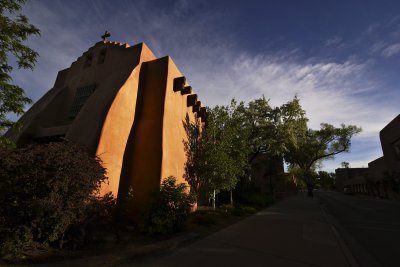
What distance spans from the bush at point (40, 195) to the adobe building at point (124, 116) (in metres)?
2.25

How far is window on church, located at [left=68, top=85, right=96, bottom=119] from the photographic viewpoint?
531 inches

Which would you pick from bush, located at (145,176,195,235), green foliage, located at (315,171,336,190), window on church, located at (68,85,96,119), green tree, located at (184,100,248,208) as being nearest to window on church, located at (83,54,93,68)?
window on church, located at (68,85,96,119)

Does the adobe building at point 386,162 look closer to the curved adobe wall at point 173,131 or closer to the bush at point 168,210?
the curved adobe wall at point 173,131

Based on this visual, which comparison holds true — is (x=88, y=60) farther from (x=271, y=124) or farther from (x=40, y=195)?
(x=271, y=124)

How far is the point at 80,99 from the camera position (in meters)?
13.7

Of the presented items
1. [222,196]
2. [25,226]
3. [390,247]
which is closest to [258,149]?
[222,196]

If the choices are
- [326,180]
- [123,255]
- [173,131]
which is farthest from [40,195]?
[326,180]

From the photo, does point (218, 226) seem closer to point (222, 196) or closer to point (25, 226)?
point (25, 226)

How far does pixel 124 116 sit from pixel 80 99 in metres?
4.75

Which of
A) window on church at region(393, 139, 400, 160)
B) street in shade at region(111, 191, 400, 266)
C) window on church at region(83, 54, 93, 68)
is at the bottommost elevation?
street in shade at region(111, 191, 400, 266)

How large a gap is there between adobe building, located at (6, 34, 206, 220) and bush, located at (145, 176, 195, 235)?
581 millimetres

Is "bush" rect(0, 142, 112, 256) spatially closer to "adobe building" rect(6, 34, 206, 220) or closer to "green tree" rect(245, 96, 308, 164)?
"adobe building" rect(6, 34, 206, 220)

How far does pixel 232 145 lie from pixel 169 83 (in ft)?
20.8

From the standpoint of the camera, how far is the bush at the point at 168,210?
7.99m
